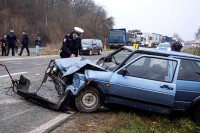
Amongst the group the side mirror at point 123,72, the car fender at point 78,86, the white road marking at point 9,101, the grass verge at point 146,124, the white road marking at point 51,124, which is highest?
the side mirror at point 123,72

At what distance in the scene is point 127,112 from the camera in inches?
266

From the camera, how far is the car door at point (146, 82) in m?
6.29

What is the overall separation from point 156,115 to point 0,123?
10.1 ft

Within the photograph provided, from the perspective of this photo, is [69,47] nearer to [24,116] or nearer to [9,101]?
[9,101]

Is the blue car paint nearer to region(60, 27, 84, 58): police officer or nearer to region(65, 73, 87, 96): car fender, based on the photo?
region(65, 73, 87, 96): car fender

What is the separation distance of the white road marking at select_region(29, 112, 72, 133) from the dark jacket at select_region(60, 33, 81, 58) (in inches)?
179

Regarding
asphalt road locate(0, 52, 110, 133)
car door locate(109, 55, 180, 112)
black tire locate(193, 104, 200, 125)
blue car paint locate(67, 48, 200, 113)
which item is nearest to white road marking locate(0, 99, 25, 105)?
asphalt road locate(0, 52, 110, 133)

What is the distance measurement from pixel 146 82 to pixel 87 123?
144cm

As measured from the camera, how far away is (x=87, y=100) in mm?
6562

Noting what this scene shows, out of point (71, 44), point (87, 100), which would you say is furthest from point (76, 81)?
point (71, 44)

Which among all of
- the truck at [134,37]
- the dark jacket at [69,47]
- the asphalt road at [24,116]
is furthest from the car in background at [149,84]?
the truck at [134,37]

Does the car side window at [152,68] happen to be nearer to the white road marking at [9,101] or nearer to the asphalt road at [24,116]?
the asphalt road at [24,116]

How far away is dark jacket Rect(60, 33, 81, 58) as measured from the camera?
416 inches

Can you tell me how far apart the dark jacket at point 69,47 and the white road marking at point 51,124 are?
4536 millimetres
